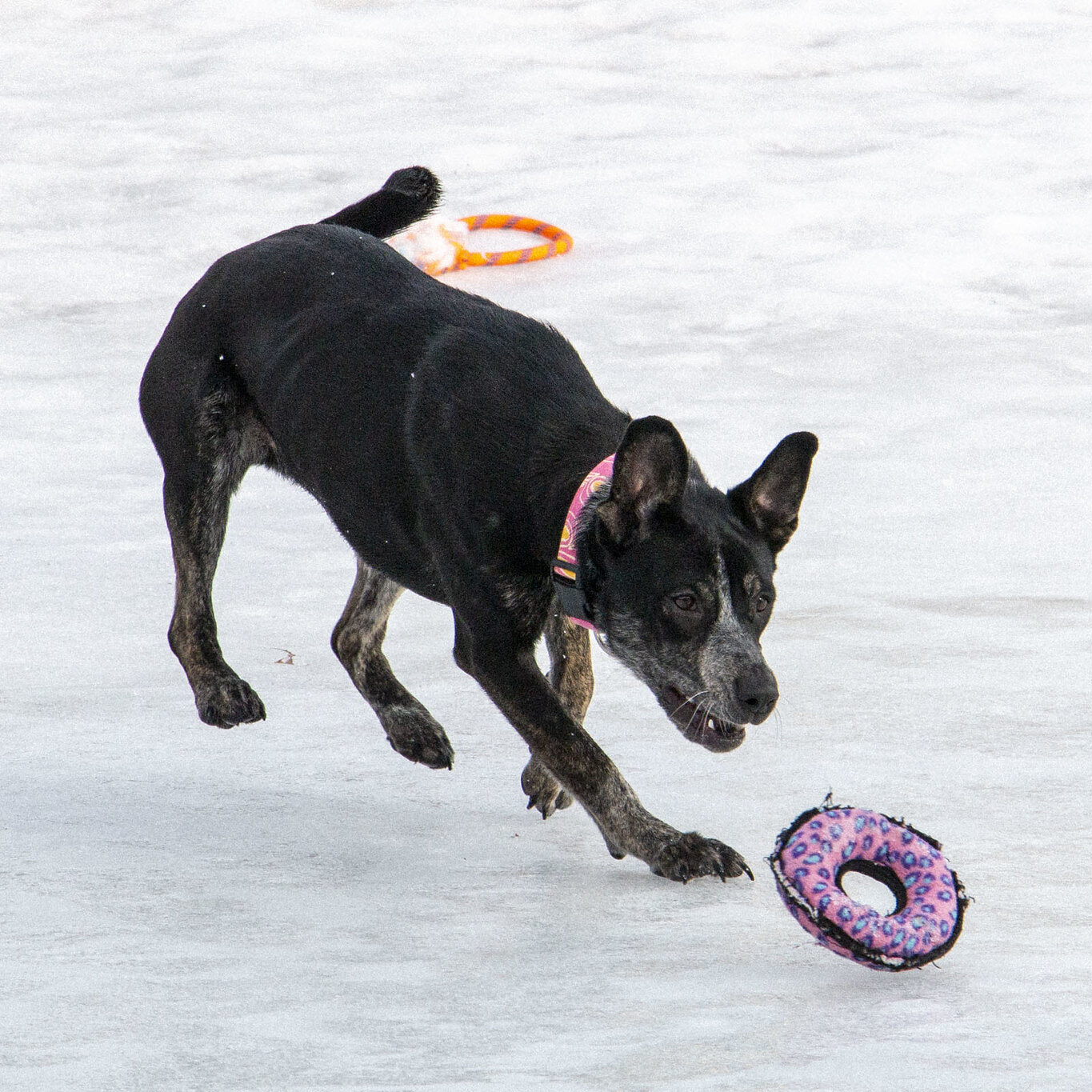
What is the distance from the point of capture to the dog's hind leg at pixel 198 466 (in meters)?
4.63

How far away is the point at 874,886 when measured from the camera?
3.60 metres

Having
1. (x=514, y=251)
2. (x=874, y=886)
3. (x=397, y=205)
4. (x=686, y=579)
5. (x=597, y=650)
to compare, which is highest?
(x=397, y=205)

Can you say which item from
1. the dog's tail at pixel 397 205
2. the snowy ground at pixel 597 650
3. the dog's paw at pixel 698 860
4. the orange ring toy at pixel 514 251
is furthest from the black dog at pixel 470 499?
the orange ring toy at pixel 514 251

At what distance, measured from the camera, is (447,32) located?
1450 centimetres

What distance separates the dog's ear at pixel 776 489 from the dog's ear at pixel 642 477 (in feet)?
0.58

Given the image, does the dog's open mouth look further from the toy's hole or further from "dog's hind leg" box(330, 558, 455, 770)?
"dog's hind leg" box(330, 558, 455, 770)

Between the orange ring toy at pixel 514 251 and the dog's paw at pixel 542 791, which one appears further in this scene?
the orange ring toy at pixel 514 251

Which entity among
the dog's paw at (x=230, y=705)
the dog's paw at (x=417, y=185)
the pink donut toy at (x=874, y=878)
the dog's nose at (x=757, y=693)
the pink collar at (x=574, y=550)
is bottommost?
the dog's paw at (x=230, y=705)

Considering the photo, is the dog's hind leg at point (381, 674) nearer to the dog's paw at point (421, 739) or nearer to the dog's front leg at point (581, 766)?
the dog's paw at point (421, 739)

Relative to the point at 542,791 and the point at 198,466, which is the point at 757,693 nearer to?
the point at 542,791

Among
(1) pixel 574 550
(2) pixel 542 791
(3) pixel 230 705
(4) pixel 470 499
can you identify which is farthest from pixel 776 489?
(3) pixel 230 705

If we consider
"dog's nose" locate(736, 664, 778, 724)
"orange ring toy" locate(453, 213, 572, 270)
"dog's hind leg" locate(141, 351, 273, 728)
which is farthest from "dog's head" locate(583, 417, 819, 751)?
"orange ring toy" locate(453, 213, 572, 270)

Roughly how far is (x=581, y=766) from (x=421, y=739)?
2.16 ft

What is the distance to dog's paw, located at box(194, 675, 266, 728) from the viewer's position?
4.46m
